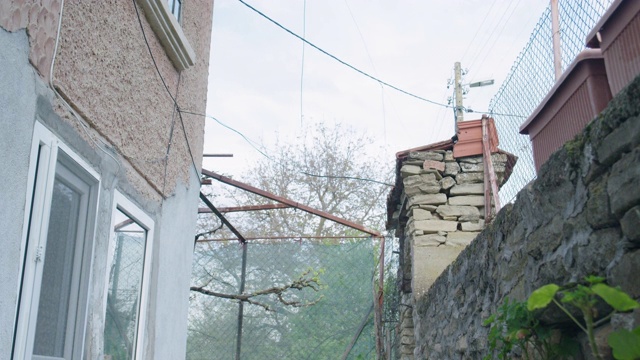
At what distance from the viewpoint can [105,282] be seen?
306cm

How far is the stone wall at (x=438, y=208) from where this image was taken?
20.9ft

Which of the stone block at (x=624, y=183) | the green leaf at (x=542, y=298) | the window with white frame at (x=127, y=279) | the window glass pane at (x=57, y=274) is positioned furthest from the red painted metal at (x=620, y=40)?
the window with white frame at (x=127, y=279)

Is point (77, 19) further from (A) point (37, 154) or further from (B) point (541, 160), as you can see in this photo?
(B) point (541, 160)

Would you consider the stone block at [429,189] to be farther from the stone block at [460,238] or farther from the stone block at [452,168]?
the stone block at [460,238]

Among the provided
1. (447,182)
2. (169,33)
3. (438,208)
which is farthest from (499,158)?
(169,33)

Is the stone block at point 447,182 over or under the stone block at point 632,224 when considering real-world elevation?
over

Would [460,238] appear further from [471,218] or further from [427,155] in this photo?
[427,155]

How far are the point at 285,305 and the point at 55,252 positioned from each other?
16.0 ft

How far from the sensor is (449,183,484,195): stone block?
6.53m

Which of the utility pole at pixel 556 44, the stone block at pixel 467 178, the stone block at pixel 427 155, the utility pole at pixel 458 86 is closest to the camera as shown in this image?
the utility pole at pixel 556 44

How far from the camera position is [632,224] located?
1.78 meters

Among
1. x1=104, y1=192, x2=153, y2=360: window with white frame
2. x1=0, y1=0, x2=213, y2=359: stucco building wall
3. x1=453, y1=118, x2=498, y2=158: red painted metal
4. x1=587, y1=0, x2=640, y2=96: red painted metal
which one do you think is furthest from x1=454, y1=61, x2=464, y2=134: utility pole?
x1=587, y1=0, x2=640, y2=96: red painted metal

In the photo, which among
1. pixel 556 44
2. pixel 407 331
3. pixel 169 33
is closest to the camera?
pixel 556 44

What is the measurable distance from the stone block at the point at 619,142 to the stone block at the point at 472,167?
15.0 ft
